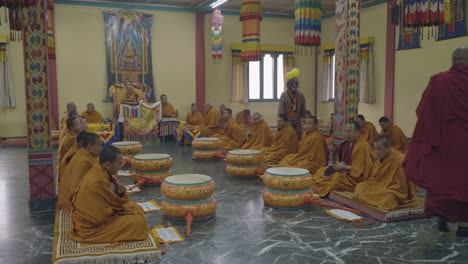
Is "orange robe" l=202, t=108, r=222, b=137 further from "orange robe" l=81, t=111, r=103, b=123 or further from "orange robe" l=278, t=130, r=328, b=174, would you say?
"orange robe" l=278, t=130, r=328, b=174

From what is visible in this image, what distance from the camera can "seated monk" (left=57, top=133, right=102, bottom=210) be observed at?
5000mm

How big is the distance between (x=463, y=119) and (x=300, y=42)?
14.8 feet

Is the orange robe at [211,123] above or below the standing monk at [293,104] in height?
below

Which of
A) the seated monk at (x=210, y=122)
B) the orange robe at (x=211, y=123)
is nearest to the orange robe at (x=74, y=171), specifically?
the orange robe at (x=211, y=123)

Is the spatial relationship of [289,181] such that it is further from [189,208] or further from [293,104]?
[293,104]

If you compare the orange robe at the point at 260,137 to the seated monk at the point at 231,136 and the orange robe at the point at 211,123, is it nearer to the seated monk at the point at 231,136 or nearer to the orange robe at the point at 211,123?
the seated monk at the point at 231,136

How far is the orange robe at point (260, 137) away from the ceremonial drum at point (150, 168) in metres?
2.71

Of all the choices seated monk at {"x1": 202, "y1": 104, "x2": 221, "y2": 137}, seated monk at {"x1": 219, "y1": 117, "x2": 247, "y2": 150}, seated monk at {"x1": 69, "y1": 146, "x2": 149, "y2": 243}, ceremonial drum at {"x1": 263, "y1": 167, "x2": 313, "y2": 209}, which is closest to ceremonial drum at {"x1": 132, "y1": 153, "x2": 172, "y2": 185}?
ceremonial drum at {"x1": 263, "y1": 167, "x2": 313, "y2": 209}

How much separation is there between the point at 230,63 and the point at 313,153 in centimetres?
801

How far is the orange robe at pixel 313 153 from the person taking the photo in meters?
7.14

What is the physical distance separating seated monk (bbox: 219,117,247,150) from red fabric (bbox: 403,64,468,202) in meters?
6.28

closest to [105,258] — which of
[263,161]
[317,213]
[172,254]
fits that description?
[172,254]

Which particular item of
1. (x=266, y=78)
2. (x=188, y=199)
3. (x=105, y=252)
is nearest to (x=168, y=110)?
(x=266, y=78)

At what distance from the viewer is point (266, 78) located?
1527 cm
